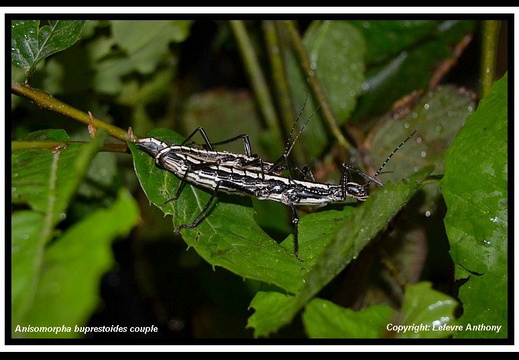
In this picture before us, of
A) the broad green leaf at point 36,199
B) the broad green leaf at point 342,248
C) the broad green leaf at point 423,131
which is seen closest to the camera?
the broad green leaf at point 36,199

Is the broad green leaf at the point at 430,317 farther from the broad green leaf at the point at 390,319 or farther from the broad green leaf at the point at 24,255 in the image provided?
the broad green leaf at the point at 24,255

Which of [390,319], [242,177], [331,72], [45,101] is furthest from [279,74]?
[390,319]

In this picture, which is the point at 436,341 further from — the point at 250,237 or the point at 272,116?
the point at 272,116

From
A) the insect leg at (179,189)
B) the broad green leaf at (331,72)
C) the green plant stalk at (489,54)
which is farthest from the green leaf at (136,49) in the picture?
the green plant stalk at (489,54)

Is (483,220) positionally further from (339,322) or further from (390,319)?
(339,322)

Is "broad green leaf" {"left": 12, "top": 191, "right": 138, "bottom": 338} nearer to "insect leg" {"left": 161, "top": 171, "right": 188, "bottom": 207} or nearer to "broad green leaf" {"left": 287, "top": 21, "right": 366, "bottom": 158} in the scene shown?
"insect leg" {"left": 161, "top": 171, "right": 188, "bottom": 207}

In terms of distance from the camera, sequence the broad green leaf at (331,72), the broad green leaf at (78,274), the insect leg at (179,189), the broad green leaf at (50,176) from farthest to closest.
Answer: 1. the broad green leaf at (331,72)
2. the insect leg at (179,189)
3. the broad green leaf at (50,176)
4. the broad green leaf at (78,274)
